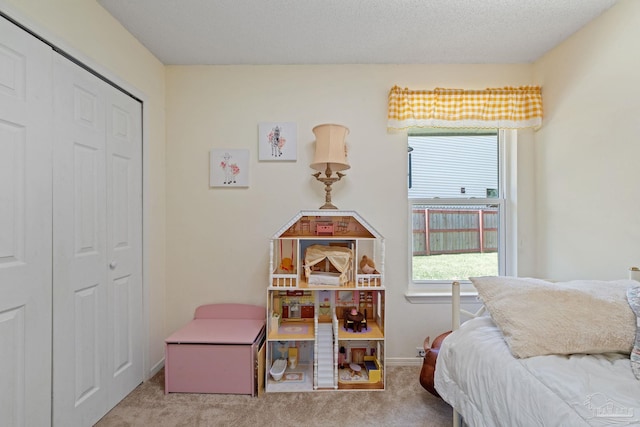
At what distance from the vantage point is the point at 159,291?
2.38m

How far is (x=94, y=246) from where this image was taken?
173 cm

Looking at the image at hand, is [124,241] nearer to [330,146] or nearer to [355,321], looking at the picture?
[330,146]

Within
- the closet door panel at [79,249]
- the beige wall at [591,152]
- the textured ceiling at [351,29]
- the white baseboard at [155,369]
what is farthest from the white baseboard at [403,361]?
the textured ceiling at [351,29]

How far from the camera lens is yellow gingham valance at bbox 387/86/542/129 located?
7.74ft

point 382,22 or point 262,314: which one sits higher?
point 382,22

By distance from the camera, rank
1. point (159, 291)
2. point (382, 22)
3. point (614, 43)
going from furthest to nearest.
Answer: point (159, 291)
point (382, 22)
point (614, 43)

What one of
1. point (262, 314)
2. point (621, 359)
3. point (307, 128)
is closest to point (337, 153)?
point (307, 128)

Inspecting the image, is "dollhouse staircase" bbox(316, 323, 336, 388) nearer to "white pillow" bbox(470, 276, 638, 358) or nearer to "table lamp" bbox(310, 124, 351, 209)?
"table lamp" bbox(310, 124, 351, 209)

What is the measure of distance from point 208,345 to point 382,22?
2.37 m

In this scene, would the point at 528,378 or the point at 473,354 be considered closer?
the point at 528,378

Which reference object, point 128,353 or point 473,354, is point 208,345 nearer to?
point 128,353

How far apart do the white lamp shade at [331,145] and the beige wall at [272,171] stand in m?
0.28

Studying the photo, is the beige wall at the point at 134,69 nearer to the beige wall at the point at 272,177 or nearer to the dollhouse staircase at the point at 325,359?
the beige wall at the point at 272,177

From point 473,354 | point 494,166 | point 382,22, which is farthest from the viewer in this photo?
point 494,166
